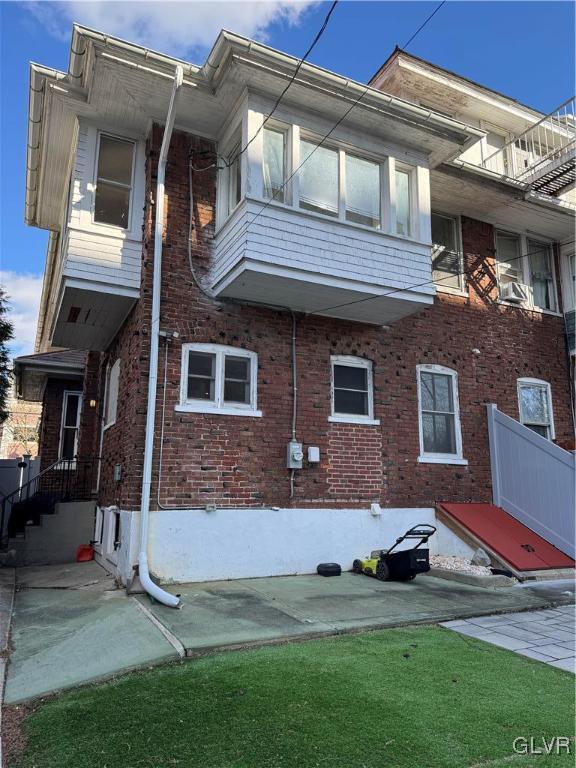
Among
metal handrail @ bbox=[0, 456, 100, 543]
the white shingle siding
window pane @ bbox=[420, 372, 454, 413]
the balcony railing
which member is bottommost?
metal handrail @ bbox=[0, 456, 100, 543]

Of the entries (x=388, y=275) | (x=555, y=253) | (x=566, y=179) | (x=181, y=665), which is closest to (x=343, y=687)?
(x=181, y=665)

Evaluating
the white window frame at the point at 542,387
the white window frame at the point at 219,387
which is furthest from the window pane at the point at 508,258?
the white window frame at the point at 219,387

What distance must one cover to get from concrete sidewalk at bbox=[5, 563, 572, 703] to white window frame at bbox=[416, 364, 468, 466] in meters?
2.56

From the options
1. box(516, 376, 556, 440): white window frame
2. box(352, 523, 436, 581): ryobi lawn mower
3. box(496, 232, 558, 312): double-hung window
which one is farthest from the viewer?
box(496, 232, 558, 312): double-hung window

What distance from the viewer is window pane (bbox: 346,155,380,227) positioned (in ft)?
29.5

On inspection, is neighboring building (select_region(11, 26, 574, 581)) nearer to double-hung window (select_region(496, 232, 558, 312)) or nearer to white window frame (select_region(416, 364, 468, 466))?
white window frame (select_region(416, 364, 468, 466))

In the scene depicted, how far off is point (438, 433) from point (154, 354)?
5.52 m

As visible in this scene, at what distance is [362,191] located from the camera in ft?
29.9

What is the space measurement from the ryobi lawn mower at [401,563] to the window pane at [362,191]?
4.95 meters

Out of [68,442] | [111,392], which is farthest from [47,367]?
[111,392]

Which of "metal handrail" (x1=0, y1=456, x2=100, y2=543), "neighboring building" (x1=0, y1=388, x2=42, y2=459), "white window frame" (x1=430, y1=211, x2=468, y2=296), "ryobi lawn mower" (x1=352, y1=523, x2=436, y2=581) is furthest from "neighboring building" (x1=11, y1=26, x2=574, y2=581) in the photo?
"neighboring building" (x1=0, y1=388, x2=42, y2=459)

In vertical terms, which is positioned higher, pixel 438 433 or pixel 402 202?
pixel 402 202

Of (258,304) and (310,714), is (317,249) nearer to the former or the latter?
(258,304)

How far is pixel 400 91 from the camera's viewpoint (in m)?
12.4
